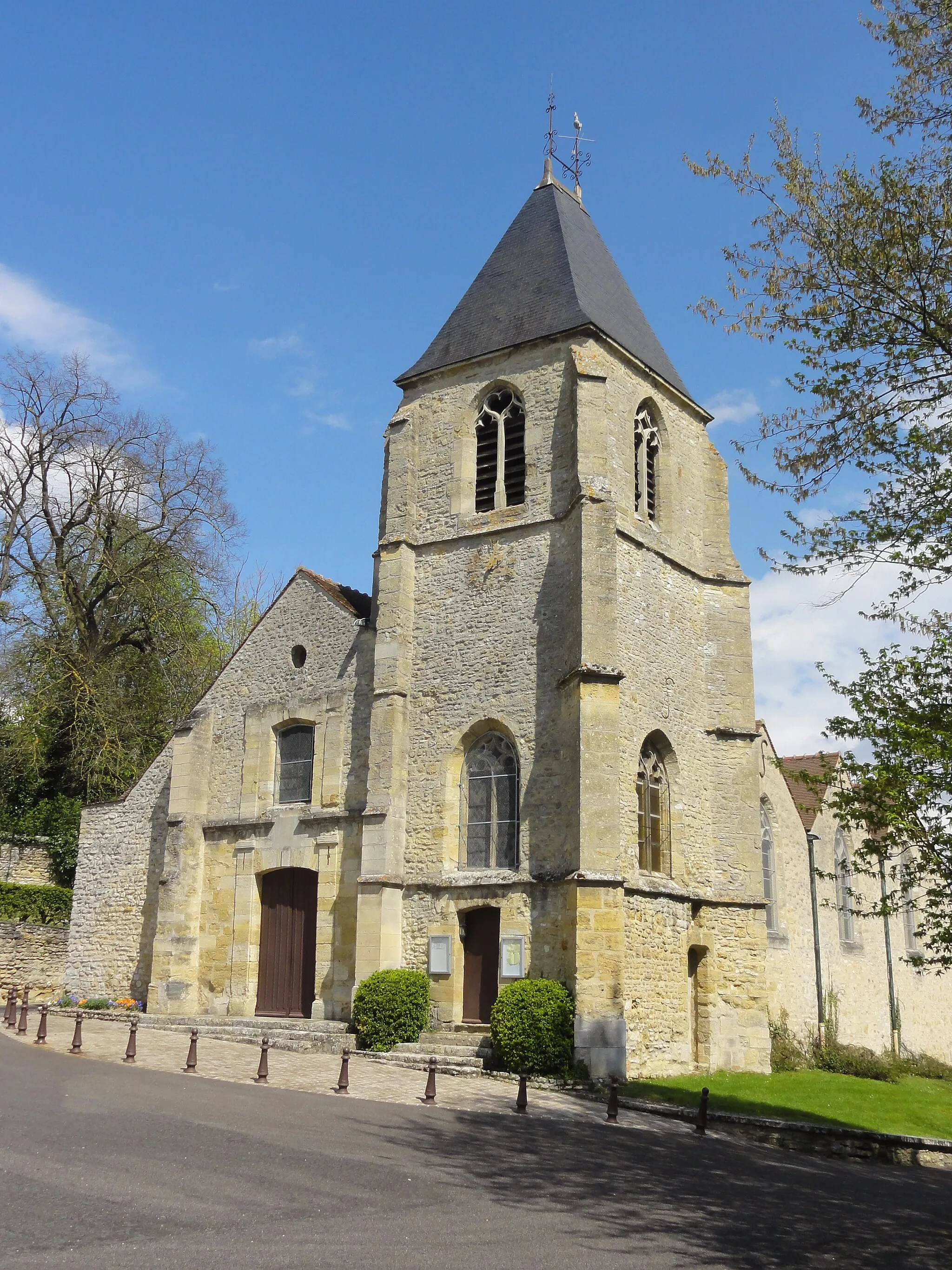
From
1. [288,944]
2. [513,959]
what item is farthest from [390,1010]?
[288,944]

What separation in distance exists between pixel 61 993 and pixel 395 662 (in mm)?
10388

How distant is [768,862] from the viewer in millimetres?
22156

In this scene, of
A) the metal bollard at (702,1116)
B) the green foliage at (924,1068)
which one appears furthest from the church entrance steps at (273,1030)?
the green foliage at (924,1068)

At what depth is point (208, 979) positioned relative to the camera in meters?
19.7

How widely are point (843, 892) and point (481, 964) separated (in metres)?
10.7

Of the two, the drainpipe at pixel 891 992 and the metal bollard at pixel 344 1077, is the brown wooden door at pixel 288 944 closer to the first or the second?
the metal bollard at pixel 344 1077

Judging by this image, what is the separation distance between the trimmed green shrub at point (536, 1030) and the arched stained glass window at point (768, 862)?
25.8ft

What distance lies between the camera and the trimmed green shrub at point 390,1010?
16219 millimetres

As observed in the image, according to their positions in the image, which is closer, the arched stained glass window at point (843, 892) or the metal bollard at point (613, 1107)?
the metal bollard at point (613, 1107)

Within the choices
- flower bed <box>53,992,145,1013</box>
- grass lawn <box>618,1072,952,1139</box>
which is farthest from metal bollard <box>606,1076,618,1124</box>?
flower bed <box>53,992,145,1013</box>

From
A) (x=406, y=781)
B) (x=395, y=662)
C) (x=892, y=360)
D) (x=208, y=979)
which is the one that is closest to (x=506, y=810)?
(x=406, y=781)

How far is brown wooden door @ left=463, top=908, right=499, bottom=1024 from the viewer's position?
16.8 m

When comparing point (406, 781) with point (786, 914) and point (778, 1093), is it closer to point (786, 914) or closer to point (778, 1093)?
point (778, 1093)

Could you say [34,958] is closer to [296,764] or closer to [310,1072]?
[296,764]
